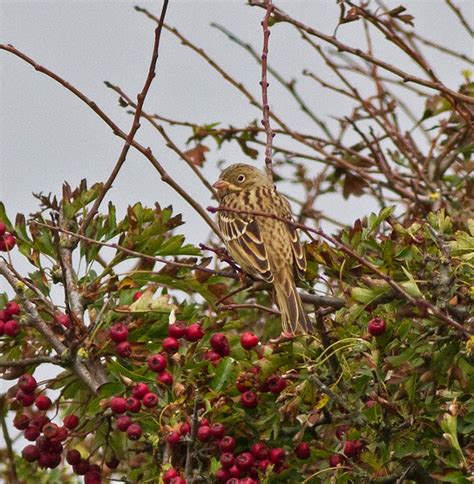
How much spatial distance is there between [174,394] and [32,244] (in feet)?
3.39

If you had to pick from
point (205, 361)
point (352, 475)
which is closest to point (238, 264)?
point (205, 361)

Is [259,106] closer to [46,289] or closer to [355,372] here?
[46,289]

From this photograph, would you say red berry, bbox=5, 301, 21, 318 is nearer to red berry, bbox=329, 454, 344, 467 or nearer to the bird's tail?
the bird's tail

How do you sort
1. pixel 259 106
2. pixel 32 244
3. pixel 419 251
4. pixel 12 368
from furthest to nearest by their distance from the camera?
pixel 259 106, pixel 32 244, pixel 12 368, pixel 419 251

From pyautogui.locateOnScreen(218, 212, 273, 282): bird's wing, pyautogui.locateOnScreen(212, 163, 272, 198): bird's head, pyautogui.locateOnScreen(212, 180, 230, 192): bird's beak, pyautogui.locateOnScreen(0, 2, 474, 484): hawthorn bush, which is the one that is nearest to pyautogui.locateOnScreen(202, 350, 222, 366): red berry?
pyautogui.locateOnScreen(0, 2, 474, 484): hawthorn bush

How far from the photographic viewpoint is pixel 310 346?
426 centimetres

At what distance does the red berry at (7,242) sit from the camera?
15.6 ft

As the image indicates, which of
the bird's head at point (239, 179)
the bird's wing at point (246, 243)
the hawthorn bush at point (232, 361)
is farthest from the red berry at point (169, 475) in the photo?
the bird's head at point (239, 179)

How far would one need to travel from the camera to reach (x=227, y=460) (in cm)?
407

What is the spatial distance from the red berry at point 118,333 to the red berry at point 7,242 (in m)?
0.70

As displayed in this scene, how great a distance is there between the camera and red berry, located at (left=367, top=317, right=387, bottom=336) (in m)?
4.01

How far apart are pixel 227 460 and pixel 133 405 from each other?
39cm

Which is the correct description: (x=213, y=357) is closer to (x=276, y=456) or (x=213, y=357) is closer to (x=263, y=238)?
(x=276, y=456)

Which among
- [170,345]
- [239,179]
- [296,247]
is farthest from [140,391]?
[239,179]
